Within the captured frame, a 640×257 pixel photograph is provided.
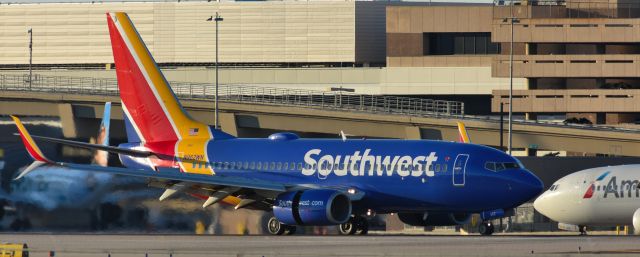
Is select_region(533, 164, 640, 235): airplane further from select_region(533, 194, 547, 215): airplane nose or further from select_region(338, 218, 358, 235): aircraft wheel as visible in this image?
select_region(338, 218, 358, 235): aircraft wheel

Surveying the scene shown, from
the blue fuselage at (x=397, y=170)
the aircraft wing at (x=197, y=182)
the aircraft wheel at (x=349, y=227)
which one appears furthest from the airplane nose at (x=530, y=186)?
the aircraft wing at (x=197, y=182)

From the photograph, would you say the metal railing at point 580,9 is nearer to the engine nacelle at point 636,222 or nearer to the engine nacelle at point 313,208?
the engine nacelle at point 313,208

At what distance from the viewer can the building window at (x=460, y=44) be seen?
163 metres

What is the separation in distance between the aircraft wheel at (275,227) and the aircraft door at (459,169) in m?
7.42

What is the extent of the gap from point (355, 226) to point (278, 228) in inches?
122

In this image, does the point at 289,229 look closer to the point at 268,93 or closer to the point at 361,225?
the point at 361,225

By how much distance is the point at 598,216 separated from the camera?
194ft

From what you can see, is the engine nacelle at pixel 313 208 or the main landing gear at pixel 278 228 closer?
the engine nacelle at pixel 313 208

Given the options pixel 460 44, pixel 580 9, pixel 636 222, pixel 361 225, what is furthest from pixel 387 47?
pixel 636 222

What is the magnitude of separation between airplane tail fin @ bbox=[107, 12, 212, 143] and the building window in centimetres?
9908

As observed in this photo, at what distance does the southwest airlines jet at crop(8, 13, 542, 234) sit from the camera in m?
56.4

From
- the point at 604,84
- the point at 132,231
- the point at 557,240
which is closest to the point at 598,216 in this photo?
the point at 557,240

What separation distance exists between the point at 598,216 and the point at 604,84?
86.2m

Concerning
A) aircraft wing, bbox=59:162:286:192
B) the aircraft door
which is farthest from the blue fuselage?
aircraft wing, bbox=59:162:286:192
